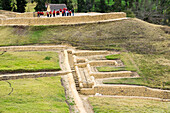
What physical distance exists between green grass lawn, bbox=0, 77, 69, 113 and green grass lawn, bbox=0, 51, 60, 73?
8.04ft

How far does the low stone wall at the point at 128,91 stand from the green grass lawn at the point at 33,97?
3.45m

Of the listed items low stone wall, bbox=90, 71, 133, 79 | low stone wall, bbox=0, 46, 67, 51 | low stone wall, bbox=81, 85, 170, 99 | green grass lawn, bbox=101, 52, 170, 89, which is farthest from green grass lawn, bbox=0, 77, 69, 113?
low stone wall, bbox=0, 46, 67, 51

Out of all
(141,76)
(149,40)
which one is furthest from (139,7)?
(141,76)

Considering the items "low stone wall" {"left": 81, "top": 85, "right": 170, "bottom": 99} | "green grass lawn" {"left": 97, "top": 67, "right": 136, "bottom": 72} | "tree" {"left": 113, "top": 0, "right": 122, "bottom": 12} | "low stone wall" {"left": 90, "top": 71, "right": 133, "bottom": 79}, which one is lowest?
"low stone wall" {"left": 81, "top": 85, "right": 170, "bottom": 99}

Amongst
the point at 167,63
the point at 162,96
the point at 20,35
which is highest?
the point at 20,35

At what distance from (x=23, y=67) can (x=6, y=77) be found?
2582 millimetres

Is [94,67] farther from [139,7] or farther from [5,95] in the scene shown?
[139,7]

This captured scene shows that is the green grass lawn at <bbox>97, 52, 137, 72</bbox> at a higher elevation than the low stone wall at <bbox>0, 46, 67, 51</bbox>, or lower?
lower

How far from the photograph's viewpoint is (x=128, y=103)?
1855 cm

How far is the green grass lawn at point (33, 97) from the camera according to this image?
47.0ft

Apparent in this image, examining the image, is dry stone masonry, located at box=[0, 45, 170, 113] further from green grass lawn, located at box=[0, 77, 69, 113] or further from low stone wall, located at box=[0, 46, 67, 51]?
low stone wall, located at box=[0, 46, 67, 51]

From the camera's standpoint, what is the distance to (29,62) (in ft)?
81.4

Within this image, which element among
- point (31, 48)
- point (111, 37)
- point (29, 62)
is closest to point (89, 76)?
point (29, 62)

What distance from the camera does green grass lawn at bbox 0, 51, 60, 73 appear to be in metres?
22.8
